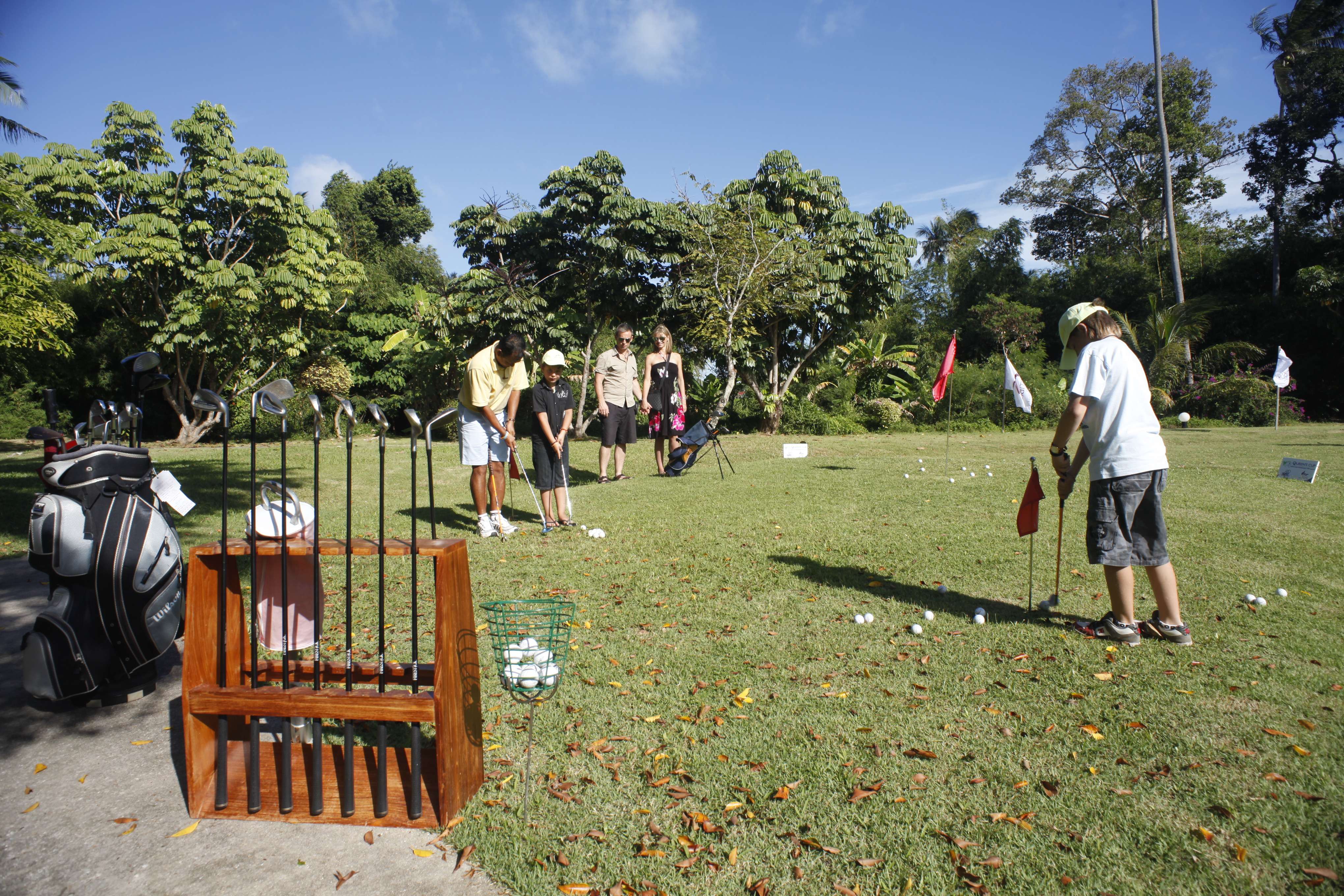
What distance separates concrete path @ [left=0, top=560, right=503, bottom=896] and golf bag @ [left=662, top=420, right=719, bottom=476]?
26.9 feet

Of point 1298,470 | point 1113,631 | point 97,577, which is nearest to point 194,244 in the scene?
point 97,577

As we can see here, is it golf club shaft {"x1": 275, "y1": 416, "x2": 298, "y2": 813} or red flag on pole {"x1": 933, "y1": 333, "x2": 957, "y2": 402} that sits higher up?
red flag on pole {"x1": 933, "y1": 333, "x2": 957, "y2": 402}

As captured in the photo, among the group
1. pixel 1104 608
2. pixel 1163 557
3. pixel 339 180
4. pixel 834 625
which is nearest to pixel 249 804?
pixel 834 625

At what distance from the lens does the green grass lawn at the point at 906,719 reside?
98.5 inches

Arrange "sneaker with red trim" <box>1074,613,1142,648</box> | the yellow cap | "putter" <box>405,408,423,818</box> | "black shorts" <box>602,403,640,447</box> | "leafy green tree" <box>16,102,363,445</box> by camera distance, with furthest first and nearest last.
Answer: "leafy green tree" <box>16,102,363,445</box>
"black shorts" <box>602,403,640,447</box>
the yellow cap
"sneaker with red trim" <box>1074,613,1142,648</box>
"putter" <box>405,408,423,818</box>

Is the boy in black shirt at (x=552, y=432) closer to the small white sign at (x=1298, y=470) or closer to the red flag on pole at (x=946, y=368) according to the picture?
the red flag on pole at (x=946, y=368)

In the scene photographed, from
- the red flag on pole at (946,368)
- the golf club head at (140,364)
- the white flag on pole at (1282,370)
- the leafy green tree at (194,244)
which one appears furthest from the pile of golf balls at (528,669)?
the white flag on pole at (1282,370)

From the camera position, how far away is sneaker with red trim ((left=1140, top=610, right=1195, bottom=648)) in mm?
4207

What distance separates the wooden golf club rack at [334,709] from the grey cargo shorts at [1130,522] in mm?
3373

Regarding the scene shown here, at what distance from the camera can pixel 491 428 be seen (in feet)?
23.6

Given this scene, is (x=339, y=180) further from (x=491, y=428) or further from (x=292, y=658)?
(x=292, y=658)

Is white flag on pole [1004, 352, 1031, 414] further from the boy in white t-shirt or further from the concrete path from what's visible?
the concrete path

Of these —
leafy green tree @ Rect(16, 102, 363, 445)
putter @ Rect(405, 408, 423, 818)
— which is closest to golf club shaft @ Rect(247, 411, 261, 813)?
putter @ Rect(405, 408, 423, 818)

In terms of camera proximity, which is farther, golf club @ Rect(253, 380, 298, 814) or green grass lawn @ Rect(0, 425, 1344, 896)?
golf club @ Rect(253, 380, 298, 814)
